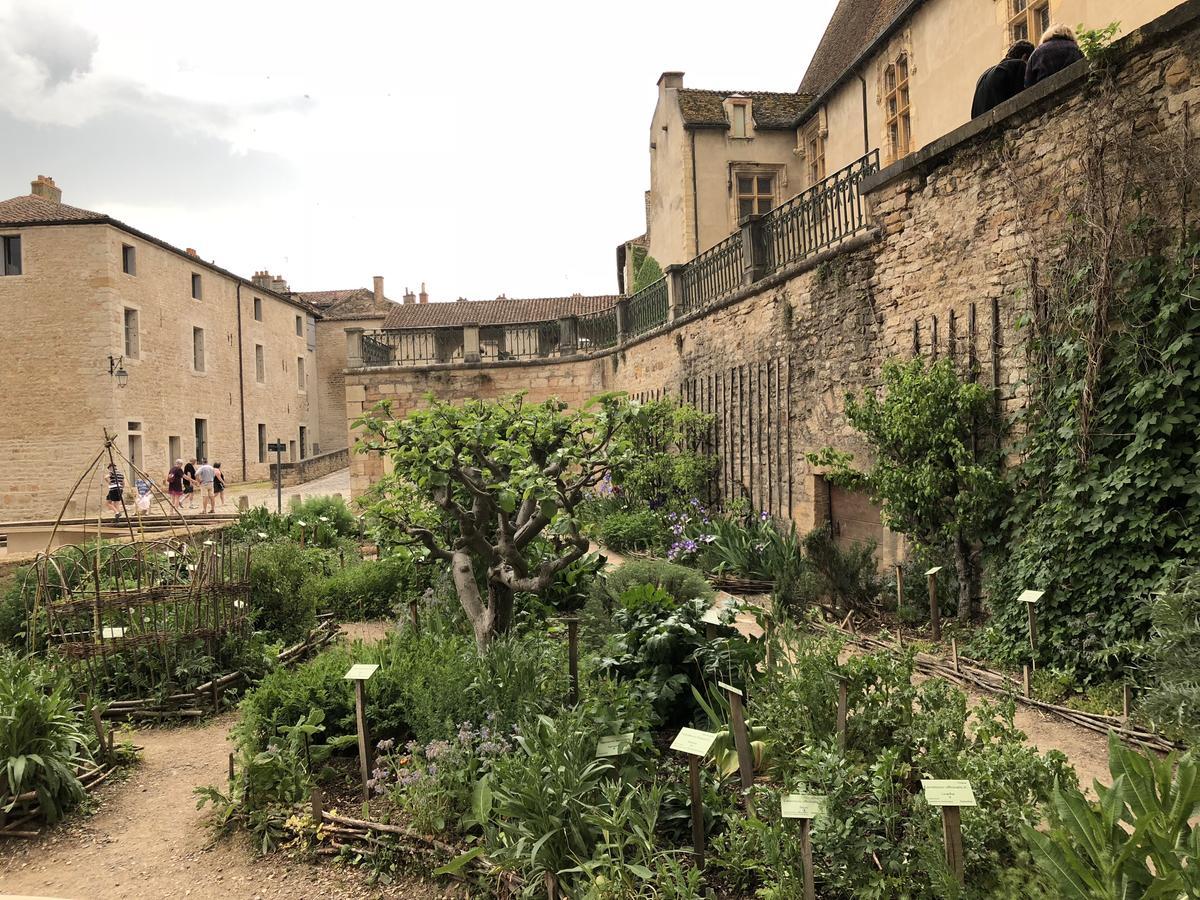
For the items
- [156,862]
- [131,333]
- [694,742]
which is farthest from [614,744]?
[131,333]

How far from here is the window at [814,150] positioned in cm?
1586

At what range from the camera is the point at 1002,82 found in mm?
6469

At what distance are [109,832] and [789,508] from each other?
771 cm

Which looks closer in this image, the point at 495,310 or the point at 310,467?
the point at 310,467

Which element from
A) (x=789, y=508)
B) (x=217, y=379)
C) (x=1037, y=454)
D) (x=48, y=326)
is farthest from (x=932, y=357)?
(x=217, y=379)

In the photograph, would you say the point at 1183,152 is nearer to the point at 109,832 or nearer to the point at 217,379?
the point at 109,832

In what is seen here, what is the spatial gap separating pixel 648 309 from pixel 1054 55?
401 inches

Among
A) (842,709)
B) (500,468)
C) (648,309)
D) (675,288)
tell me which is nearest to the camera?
(842,709)

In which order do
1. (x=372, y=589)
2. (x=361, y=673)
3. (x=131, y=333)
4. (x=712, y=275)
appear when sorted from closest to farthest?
(x=361, y=673) → (x=372, y=589) → (x=712, y=275) → (x=131, y=333)

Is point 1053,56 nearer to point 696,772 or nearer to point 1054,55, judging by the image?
point 1054,55

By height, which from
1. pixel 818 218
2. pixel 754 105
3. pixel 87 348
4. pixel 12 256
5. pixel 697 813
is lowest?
pixel 697 813

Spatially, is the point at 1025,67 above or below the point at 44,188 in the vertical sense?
below

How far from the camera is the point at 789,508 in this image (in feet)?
32.5

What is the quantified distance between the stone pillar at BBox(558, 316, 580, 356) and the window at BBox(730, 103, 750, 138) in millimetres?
5384
